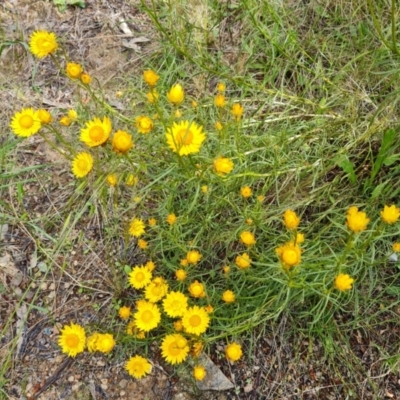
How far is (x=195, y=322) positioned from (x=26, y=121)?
2.81 feet

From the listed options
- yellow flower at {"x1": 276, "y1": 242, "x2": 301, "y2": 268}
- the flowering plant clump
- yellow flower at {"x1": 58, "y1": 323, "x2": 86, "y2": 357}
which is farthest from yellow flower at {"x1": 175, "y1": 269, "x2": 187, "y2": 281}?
yellow flower at {"x1": 276, "y1": 242, "x2": 301, "y2": 268}

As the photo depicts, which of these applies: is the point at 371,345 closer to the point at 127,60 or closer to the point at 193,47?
the point at 193,47

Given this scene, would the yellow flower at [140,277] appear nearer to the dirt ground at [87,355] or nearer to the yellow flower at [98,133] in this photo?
the dirt ground at [87,355]

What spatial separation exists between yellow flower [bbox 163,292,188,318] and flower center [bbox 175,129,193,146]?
503 millimetres

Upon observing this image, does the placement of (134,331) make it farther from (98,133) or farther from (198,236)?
(98,133)

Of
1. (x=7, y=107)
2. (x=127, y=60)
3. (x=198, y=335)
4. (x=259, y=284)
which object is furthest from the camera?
(x=127, y=60)

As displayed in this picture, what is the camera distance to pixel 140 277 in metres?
1.78

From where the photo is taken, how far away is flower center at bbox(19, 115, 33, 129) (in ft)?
5.58

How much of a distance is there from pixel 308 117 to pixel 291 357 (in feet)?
3.15

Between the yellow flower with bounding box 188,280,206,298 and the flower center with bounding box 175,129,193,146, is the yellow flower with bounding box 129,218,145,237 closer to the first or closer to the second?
the yellow flower with bounding box 188,280,206,298

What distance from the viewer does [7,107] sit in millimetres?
2273

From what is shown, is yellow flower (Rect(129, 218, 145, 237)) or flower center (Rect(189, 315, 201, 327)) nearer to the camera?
flower center (Rect(189, 315, 201, 327))

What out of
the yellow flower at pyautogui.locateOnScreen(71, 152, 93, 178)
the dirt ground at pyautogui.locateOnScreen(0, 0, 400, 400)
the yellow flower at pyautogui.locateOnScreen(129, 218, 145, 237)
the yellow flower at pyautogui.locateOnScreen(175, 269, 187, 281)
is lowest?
the dirt ground at pyautogui.locateOnScreen(0, 0, 400, 400)

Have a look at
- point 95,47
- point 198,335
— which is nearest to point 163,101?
point 95,47
